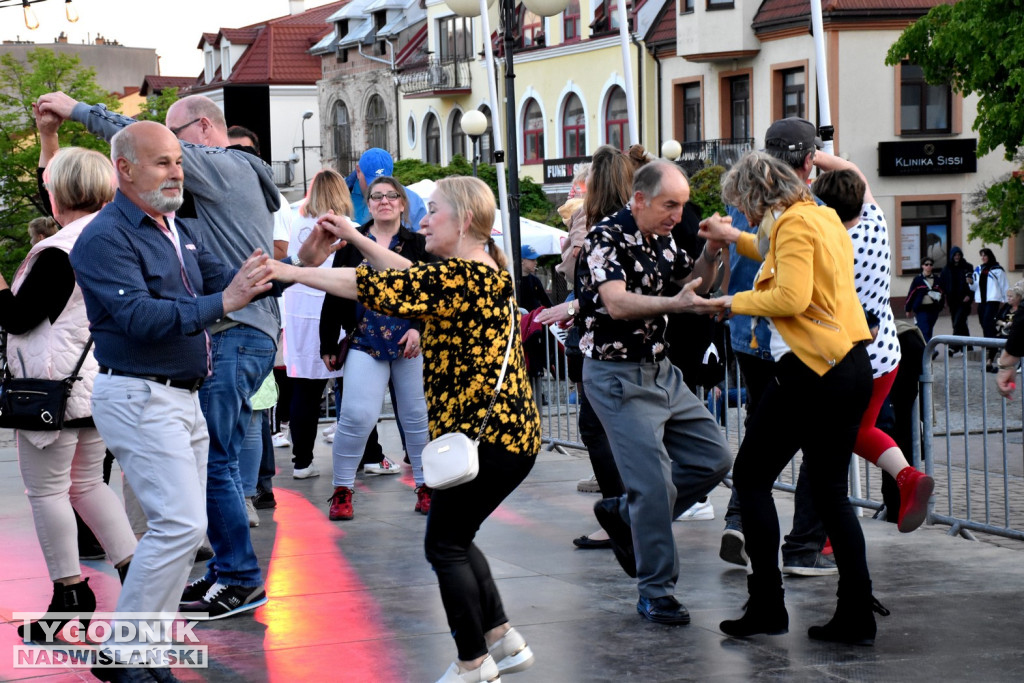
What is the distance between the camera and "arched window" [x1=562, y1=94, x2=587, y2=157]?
45.9 m

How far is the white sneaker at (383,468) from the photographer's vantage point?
9.84 m

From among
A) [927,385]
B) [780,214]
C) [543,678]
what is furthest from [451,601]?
[927,385]

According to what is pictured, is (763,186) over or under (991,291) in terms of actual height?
over

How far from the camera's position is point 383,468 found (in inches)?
390

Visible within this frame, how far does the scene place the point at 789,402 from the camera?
529 centimetres

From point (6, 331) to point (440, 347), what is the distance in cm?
195

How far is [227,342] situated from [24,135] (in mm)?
46097

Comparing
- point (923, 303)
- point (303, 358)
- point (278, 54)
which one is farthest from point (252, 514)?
point (278, 54)

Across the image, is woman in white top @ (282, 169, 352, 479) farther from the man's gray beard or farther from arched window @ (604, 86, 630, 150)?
arched window @ (604, 86, 630, 150)

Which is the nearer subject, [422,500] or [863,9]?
[422,500]

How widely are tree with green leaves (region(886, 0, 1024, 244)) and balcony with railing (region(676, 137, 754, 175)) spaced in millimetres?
10325

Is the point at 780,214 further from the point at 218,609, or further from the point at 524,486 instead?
the point at 524,486

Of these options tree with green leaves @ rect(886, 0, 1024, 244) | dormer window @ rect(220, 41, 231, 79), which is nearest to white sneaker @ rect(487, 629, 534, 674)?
tree with green leaves @ rect(886, 0, 1024, 244)

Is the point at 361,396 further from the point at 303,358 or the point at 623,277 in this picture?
the point at 623,277
